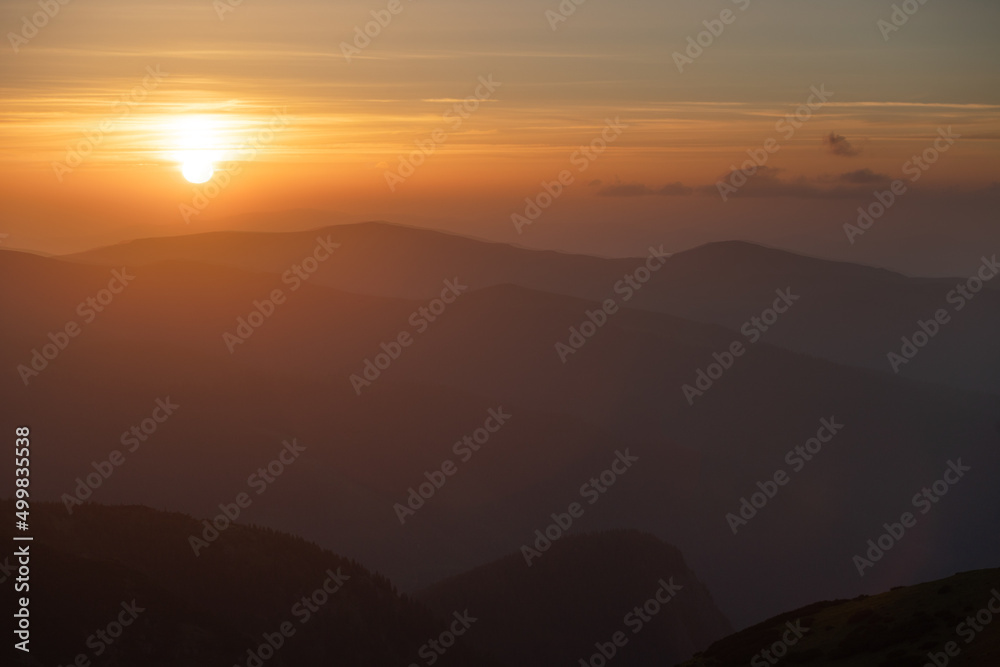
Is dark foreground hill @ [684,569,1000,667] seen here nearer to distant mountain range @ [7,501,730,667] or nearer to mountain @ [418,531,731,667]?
distant mountain range @ [7,501,730,667]

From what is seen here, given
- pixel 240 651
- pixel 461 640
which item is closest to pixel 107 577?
pixel 240 651

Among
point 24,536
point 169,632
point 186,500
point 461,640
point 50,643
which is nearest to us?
point 50,643

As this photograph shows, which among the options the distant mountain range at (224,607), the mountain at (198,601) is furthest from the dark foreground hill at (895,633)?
the distant mountain range at (224,607)

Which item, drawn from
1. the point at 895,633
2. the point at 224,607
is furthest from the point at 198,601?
the point at 895,633

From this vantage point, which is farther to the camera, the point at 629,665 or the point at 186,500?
the point at 186,500

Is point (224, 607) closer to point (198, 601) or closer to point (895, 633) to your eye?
point (198, 601)

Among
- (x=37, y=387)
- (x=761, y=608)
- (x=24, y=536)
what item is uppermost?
(x=37, y=387)

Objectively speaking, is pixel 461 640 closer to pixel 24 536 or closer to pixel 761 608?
pixel 24 536
